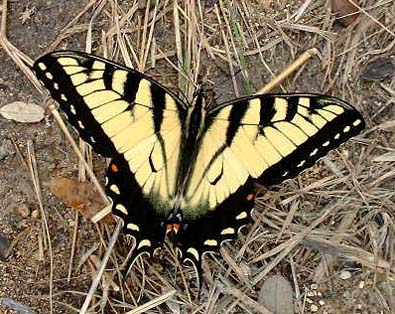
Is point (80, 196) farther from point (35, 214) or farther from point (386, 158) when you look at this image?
point (386, 158)

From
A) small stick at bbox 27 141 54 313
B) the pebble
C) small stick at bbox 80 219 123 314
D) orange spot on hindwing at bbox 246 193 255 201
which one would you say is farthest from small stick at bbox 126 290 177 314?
the pebble

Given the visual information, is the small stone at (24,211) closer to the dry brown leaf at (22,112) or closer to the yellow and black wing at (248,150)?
the dry brown leaf at (22,112)

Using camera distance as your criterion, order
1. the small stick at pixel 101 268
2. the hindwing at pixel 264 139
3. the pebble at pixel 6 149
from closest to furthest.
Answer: the hindwing at pixel 264 139, the small stick at pixel 101 268, the pebble at pixel 6 149

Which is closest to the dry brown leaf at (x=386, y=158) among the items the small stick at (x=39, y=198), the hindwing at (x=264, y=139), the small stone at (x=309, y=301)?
the hindwing at (x=264, y=139)

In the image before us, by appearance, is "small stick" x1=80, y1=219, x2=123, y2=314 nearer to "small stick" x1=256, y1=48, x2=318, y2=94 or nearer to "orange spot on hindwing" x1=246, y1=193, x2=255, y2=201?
"orange spot on hindwing" x1=246, y1=193, x2=255, y2=201

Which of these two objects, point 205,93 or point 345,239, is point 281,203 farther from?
point 205,93

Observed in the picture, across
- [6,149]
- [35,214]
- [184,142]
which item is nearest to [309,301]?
[184,142]

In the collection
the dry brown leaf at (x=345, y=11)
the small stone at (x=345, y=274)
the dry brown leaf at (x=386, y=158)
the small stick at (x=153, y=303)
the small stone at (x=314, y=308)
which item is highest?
the dry brown leaf at (x=345, y=11)
